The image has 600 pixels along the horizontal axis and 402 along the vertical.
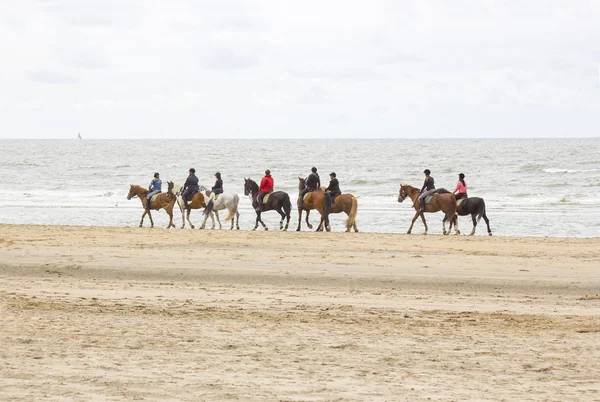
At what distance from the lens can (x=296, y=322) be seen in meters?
10.8

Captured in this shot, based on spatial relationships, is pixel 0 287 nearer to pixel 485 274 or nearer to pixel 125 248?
pixel 125 248

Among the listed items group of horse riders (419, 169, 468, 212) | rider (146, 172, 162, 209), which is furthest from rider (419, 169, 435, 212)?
rider (146, 172, 162, 209)

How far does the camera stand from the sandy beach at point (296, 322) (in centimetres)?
773

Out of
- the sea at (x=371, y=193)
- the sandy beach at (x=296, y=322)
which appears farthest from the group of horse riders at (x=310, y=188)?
the sandy beach at (x=296, y=322)

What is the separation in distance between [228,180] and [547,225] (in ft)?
106

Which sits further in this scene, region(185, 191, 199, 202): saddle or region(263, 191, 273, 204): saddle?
region(185, 191, 199, 202): saddle

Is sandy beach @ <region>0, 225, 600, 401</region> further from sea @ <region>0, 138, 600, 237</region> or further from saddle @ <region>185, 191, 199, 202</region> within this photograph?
sea @ <region>0, 138, 600, 237</region>

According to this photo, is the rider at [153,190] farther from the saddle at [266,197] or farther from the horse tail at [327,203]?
the horse tail at [327,203]

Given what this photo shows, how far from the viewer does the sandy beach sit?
773 cm

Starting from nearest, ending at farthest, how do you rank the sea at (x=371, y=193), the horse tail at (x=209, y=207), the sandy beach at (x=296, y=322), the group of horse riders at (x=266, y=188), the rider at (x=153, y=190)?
the sandy beach at (x=296, y=322), the group of horse riders at (x=266, y=188), the horse tail at (x=209, y=207), the rider at (x=153, y=190), the sea at (x=371, y=193)

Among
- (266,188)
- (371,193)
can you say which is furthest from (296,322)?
(371,193)

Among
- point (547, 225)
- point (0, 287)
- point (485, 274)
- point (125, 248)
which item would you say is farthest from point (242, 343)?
point (547, 225)

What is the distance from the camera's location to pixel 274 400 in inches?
284

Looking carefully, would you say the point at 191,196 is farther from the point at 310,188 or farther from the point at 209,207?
the point at 310,188
